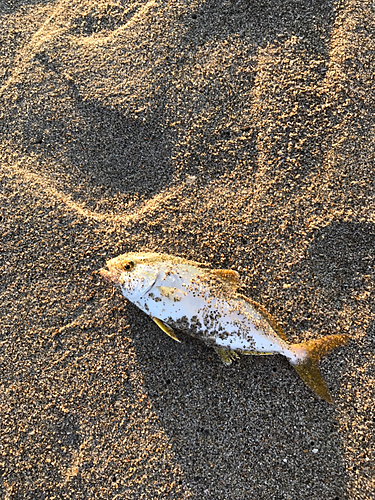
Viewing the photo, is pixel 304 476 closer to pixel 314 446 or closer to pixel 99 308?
pixel 314 446

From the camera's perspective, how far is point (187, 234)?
2.61 metres

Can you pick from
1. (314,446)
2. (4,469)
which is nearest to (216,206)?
(314,446)

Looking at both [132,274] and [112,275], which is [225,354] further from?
[112,275]

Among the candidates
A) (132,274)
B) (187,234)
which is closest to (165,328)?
A: (132,274)

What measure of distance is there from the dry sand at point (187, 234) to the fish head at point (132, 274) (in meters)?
0.22

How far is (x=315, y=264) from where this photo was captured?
2.53 m

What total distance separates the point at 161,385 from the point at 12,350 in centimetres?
121

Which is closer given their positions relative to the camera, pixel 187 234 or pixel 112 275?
pixel 112 275

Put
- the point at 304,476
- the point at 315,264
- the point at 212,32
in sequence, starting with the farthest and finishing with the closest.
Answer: the point at 212,32
the point at 315,264
the point at 304,476

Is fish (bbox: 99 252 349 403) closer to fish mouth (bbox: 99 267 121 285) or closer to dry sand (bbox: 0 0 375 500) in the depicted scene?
fish mouth (bbox: 99 267 121 285)

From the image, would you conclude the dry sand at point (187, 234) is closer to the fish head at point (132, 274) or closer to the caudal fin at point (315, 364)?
the caudal fin at point (315, 364)

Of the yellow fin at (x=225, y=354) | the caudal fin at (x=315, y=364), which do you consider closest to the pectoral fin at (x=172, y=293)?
the yellow fin at (x=225, y=354)

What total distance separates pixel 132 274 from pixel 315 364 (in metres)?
1.50

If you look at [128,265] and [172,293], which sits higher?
[128,265]
